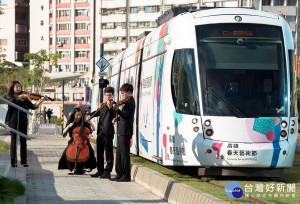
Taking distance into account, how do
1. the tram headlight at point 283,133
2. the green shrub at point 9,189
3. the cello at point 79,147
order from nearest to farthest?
the green shrub at point 9,189 < the tram headlight at point 283,133 < the cello at point 79,147

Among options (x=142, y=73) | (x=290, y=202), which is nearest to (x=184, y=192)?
(x=290, y=202)

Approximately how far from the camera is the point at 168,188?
43.9ft

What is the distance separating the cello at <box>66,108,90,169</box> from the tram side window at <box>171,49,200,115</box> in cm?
260

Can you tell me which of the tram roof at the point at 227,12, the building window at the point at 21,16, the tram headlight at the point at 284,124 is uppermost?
the building window at the point at 21,16

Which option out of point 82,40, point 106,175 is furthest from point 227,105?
point 82,40

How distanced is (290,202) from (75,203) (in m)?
3.19

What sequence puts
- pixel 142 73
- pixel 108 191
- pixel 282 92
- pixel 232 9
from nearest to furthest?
pixel 108 191 → pixel 282 92 → pixel 232 9 → pixel 142 73

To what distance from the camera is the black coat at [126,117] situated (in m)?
16.6

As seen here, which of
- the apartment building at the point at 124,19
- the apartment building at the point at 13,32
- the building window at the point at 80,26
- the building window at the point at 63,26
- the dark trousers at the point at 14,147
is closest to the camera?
the dark trousers at the point at 14,147

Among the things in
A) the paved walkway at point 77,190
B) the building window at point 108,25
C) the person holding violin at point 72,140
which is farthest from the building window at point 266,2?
the person holding violin at point 72,140

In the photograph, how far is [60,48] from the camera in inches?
5325

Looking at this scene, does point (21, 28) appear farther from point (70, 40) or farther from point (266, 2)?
point (266, 2)

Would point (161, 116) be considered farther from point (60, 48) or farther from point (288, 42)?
point (60, 48)

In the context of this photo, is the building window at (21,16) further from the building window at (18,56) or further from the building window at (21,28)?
the building window at (18,56)
